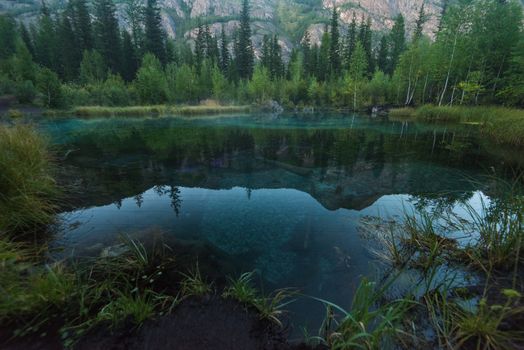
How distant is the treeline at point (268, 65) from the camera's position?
86.1 ft

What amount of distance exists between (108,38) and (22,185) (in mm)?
63685

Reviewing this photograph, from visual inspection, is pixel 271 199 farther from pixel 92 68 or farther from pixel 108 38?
pixel 108 38

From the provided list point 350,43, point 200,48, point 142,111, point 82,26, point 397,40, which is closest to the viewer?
point 142,111

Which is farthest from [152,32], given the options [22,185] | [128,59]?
[22,185]

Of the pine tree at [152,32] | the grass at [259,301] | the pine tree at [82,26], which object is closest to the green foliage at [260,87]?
the pine tree at [152,32]

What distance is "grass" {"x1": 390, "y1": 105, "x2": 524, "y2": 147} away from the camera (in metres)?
13.0

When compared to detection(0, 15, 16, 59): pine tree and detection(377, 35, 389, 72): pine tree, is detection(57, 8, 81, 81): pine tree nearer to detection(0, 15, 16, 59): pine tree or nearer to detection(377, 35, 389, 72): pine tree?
detection(0, 15, 16, 59): pine tree

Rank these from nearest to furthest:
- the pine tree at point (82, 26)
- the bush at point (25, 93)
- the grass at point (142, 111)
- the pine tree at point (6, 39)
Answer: the bush at point (25, 93) → the grass at point (142, 111) → the pine tree at point (6, 39) → the pine tree at point (82, 26)

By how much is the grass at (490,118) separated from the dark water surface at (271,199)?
136 cm

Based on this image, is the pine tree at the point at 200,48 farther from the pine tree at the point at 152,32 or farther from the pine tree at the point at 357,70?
the pine tree at the point at 357,70

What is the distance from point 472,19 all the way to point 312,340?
3987 centimetres

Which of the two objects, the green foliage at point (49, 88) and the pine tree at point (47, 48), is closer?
the green foliage at point (49, 88)

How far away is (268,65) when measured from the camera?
6462 centimetres

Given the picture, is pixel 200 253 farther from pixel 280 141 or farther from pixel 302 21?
pixel 302 21
